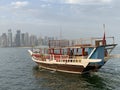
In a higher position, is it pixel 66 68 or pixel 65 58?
pixel 65 58

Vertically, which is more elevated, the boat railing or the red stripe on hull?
the boat railing

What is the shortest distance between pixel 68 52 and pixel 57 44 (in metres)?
2.93

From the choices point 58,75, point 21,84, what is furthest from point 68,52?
point 21,84

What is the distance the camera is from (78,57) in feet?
113

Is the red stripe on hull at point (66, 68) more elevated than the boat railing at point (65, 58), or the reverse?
the boat railing at point (65, 58)

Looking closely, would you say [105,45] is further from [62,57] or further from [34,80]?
[34,80]

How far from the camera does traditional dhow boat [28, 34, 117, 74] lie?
3262 centimetres

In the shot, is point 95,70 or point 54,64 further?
point 54,64

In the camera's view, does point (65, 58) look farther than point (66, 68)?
Yes

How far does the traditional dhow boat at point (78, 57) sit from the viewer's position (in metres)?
32.6

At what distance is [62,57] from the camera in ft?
119

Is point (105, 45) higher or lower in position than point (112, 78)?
higher

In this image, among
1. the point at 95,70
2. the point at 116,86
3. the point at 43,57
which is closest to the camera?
the point at 116,86

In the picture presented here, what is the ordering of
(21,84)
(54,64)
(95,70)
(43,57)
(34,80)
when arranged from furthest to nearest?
(43,57)
(54,64)
(95,70)
(34,80)
(21,84)
